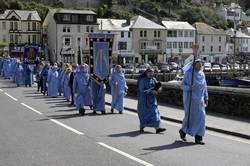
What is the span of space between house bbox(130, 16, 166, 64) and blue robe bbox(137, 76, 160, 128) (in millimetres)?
88284

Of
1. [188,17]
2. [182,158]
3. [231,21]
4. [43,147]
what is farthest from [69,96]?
[231,21]

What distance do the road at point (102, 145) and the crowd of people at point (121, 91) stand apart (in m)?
0.46

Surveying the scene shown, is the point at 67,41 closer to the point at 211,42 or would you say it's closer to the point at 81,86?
the point at 211,42

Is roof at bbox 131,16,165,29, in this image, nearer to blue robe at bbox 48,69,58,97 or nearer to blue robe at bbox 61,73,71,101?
blue robe at bbox 48,69,58,97

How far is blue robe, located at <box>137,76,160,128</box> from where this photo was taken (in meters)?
13.9

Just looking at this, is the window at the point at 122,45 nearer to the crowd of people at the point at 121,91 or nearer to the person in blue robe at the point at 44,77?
the crowd of people at the point at 121,91

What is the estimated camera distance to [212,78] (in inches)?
3204

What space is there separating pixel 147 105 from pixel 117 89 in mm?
5678

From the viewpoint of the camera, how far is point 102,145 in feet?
38.4

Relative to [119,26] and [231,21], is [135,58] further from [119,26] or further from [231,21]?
[231,21]

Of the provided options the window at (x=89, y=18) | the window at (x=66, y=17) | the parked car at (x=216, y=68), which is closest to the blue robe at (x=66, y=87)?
the parked car at (x=216, y=68)

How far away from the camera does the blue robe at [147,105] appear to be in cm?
1387

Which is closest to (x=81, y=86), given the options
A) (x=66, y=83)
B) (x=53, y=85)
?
(x=66, y=83)

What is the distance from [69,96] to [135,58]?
79.9 meters
